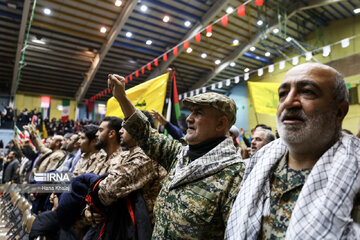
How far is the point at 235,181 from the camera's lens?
1.22 metres

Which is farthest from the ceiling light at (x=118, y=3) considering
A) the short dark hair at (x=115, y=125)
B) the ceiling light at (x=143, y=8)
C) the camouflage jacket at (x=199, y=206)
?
the camouflage jacket at (x=199, y=206)

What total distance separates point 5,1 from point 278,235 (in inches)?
396

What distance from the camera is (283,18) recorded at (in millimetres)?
9469

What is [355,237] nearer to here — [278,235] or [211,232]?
[278,235]

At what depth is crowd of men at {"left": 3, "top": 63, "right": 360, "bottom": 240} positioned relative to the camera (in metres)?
0.77

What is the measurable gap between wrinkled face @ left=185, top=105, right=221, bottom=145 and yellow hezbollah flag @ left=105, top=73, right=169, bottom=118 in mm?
1877

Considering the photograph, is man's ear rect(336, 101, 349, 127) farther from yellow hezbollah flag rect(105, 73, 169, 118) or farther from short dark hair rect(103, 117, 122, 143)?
yellow hezbollah flag rect(105, 73, 169, 118)

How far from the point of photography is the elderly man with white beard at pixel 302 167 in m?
0.76

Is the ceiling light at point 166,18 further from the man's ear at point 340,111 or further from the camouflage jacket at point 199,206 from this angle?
the man's ear at point 340,111

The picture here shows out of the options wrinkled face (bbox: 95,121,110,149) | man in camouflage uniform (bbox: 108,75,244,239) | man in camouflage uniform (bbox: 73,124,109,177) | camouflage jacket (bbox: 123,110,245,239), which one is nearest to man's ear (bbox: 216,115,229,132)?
man in camouflage uniform (bbox: 108,75,244,239)

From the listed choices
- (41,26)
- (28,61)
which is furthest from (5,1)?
(28,61)

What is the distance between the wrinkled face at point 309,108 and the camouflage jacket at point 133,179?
1.10m

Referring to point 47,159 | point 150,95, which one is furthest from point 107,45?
point 150,95

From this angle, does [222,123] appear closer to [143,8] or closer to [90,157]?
[90,157]
